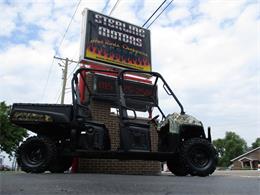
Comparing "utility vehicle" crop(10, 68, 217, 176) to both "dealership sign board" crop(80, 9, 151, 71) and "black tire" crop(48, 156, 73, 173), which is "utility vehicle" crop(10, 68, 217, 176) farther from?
"dealership sign board" crop(80, 9, 151, 71)

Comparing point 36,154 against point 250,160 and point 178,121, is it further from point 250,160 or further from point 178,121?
point 250,160

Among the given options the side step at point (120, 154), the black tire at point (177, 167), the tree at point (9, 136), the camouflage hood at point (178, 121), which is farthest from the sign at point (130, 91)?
the tree at point (9, 136)

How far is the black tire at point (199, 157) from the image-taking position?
6.51 m

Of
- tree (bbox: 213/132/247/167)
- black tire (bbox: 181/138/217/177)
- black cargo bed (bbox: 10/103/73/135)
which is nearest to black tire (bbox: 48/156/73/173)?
black cargo bed (bbox: 10/103/73/135)

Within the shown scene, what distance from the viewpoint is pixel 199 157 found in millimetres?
6750

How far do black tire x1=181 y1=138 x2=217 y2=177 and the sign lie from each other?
5.35 feet

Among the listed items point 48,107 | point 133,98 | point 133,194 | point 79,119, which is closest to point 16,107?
point 48,107

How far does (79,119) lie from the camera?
21.4 feet

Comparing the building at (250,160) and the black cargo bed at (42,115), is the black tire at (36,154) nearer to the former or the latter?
the black cargo bed at (42,115)

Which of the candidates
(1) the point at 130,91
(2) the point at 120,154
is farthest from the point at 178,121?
(1) the point at 130,91

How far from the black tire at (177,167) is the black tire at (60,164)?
7.33ft

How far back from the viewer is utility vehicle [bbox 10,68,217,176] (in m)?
6.34

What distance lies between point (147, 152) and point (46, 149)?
195 centimetres

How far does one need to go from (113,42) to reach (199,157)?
21.1 ft
